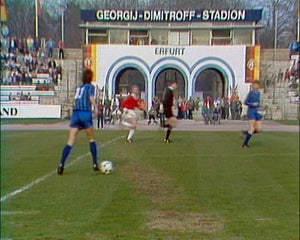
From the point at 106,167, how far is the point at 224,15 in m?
2.34

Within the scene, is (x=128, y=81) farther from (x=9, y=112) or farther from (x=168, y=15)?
(x=9, y=112)

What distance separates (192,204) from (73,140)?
153 centimetres

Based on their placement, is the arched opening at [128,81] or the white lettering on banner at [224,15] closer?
the white lettering on banner at [224,15]

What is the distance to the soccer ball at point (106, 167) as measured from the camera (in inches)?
134

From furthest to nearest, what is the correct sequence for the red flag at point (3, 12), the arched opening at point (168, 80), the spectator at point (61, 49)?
1. the arched opening at point (168, 80)
2. the spectator at point (61, 49)
3. the red flag at point (3, 12)

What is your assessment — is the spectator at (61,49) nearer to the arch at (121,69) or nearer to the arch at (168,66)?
the arch at (121,69)

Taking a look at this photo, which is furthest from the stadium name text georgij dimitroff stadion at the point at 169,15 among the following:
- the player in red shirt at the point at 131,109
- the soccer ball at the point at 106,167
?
the soccer ball at the point at 106,167

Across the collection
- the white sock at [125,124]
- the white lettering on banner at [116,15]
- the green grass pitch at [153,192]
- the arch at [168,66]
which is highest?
the white lettering on banner at [116,15]

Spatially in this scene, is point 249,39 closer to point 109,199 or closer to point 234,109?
point 234,109

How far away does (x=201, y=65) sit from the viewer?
5.51 ft

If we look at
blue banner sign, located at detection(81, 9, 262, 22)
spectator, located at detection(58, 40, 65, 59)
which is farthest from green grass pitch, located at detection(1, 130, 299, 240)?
blue banner sign, located at detection(81, 9, 262, 22)

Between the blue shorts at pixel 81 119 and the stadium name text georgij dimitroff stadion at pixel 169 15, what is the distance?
0.34m

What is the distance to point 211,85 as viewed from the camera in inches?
61.1

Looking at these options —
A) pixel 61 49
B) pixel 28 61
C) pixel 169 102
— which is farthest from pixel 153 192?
pixel 28 61
